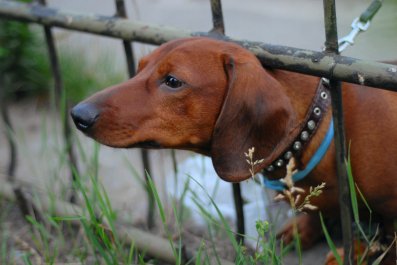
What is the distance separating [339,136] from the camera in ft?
6.85

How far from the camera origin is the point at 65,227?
3.03 m

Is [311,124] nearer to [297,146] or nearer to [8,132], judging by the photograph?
[297,146]

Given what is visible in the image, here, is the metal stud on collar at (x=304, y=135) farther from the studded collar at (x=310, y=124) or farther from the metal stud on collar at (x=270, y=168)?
the metal stud on collar at (x=270, y=168)

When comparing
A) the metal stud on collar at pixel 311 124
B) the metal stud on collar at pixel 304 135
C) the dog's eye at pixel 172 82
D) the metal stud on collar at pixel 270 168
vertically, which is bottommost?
the metal stud on collar at pixel 270 168

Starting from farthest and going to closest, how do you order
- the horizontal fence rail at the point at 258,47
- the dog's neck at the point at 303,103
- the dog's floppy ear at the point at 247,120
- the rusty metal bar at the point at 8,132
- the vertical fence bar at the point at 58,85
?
the rusty metal bar at the point at 8,132
the vertical fence bar at the point at 58,85
the dog's neck at the point at 303,103
the dog's floppy ear at the point at 247,120
the horizontal fence rail at the point at 258,47

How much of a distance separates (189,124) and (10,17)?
113cm

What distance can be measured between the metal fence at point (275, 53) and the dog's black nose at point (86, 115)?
1.37ft

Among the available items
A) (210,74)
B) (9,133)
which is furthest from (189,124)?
(9,133)

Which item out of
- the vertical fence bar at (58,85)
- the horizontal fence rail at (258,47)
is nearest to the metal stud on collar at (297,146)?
the horizontal fence rail at (258,47)

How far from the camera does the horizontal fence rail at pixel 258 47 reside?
1.95 meters

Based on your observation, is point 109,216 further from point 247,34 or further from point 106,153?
point 247,34

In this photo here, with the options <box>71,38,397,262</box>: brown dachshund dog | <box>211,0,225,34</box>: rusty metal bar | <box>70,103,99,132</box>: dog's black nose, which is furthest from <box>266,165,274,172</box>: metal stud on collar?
<box>70,103,99,132</box>: dog's black nose

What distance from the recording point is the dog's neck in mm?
2283

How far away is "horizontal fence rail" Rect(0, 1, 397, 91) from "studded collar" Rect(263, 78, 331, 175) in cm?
19
